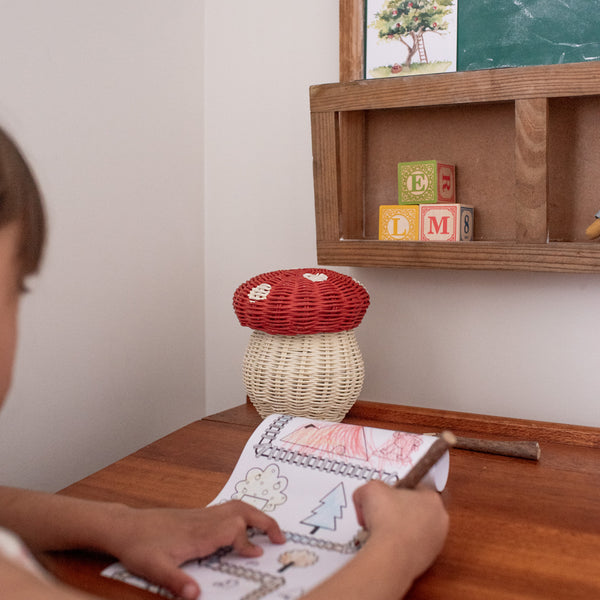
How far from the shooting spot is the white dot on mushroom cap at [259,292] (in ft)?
2.92

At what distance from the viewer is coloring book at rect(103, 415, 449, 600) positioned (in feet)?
1.74

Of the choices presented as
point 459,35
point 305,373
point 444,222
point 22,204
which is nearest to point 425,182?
point 444,222

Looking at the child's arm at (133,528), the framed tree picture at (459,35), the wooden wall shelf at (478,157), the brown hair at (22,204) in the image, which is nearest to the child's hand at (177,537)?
the child's arm at (133,528)

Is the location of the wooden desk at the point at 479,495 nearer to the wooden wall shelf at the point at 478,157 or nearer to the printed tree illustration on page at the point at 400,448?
the printed tree illustration on page at the point at 400,448

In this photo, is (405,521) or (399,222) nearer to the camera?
(405,521)

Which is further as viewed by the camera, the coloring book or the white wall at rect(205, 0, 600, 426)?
the white wall at rect(205, 0, 600, 426)

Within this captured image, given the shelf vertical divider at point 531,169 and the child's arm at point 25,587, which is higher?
the shelf vertical divider at point 531,169

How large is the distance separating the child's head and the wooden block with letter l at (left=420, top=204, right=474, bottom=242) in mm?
658

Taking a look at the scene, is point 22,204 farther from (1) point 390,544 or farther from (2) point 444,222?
(2) point 444,222

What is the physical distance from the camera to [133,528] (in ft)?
1.83

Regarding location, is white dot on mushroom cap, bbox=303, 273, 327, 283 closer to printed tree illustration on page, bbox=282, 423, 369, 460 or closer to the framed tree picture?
printed tree illustration on page, bbox=282, 423, 369, 460

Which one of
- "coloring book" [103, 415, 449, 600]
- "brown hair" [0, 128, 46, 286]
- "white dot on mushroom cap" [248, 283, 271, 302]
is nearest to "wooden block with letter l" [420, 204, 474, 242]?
"white dot on mushroom cap" [248, 283, 271, 302]

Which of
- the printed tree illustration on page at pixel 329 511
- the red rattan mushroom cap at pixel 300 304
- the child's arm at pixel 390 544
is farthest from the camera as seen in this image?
the red rattan mushroom cap at pixel 300 304

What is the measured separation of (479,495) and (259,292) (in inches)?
14.3
